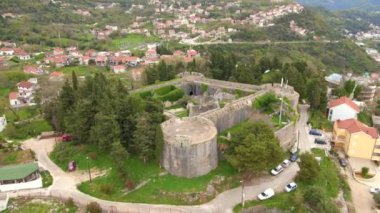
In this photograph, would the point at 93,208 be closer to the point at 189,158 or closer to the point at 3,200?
the point at 3,200

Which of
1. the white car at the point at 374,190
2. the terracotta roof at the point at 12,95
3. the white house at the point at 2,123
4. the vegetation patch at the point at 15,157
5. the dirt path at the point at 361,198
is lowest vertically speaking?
the dirt path at the point at 361,198

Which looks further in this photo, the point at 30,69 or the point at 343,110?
the point at 30,69

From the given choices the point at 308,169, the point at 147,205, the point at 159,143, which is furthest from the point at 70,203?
the point at 308,169

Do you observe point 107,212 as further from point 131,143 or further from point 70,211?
point 131,143

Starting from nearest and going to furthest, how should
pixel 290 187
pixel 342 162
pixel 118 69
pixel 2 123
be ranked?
1. pixel 290 187
2. pixel 342 162
3. pixel 2 123
4. pixel 118 69

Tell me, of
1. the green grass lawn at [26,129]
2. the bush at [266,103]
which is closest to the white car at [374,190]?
the bush at [266,103]

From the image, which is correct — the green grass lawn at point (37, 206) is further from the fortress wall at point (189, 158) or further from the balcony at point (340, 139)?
the balcony at point (340, 139)
